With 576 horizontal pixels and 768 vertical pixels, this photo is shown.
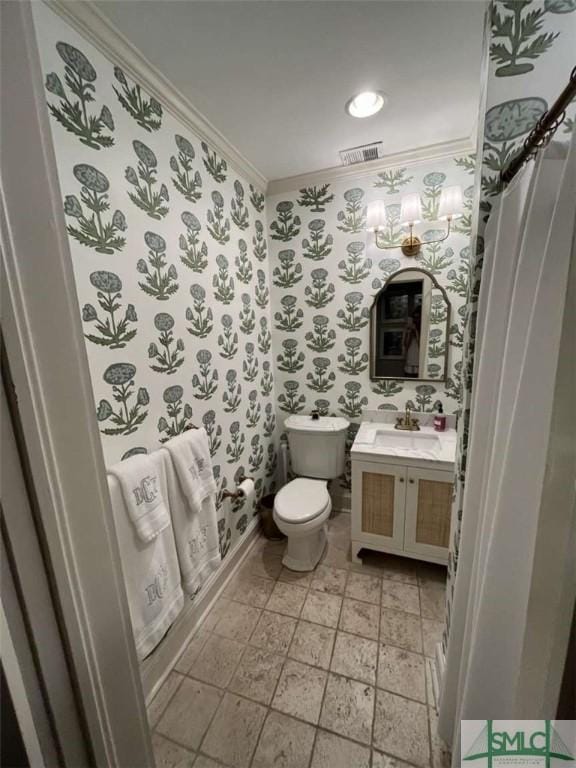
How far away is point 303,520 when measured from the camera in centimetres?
169

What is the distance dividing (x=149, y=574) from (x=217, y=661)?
2.23 ft

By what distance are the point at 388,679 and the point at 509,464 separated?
1.27 m

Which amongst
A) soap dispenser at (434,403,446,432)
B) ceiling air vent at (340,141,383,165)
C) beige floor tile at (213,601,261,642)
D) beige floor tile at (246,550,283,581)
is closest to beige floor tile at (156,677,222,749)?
beige floor tile at (213,601,261,642)

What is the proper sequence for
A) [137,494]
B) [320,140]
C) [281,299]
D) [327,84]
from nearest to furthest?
[137,494], [327,84], [320,140], [281,299]

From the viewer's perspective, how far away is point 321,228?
205 centimetres

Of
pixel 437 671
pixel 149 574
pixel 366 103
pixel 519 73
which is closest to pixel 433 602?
pixel 437 671

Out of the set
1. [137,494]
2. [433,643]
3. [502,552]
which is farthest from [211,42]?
[433,643]

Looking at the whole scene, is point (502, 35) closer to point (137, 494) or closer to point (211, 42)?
point (211, 42)

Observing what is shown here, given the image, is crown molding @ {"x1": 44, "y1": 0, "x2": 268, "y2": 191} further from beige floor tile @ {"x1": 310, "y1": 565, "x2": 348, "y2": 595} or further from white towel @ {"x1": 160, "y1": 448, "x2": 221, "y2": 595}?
beige floor tile @ {"x1": 310, "y1": 565, "x2": 348, "y2": 595}

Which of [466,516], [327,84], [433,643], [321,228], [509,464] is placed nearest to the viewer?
[509,464]

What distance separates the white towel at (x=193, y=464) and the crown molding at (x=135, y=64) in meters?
1.40

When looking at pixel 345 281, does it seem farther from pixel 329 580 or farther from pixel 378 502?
pixel 329 580

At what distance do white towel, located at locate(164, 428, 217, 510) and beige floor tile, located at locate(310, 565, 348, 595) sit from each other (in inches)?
36.3

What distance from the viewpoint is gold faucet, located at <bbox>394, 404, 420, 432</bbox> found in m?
2.00
